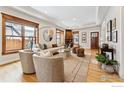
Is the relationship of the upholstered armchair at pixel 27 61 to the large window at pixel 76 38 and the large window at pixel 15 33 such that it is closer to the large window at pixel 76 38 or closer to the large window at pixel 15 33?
the large window at pixel 15 33

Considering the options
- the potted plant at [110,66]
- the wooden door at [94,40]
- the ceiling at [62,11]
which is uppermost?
the ceiling at [62,11]

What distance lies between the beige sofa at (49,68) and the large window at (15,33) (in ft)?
9.18

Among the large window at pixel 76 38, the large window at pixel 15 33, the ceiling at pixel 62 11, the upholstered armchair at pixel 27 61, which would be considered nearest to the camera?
the upholstered armchair at pixel 27 61

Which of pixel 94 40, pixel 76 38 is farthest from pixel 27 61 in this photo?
pixel 76 38

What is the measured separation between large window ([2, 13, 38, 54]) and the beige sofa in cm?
280

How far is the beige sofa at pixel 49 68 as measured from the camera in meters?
2.70

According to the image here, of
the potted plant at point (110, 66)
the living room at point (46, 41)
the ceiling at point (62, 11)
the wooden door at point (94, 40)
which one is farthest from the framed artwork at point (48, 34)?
the potted plant at point (110, 66)

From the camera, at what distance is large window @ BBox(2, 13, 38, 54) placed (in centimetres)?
510

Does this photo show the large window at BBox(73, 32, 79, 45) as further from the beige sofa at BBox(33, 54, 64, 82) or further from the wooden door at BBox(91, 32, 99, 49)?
the beige sofa at BBox(33, 54, 64, 82)

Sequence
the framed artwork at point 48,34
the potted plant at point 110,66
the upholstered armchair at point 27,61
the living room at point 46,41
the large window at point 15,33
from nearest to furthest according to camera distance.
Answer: the living room at point 46,41
the upholstered armchair at point 27,61
the potted plant at point 110,66
the large window at point 15,33
the framed artwork at point 48,34

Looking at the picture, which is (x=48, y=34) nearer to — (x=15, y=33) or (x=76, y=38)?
(x=15, y=33)
